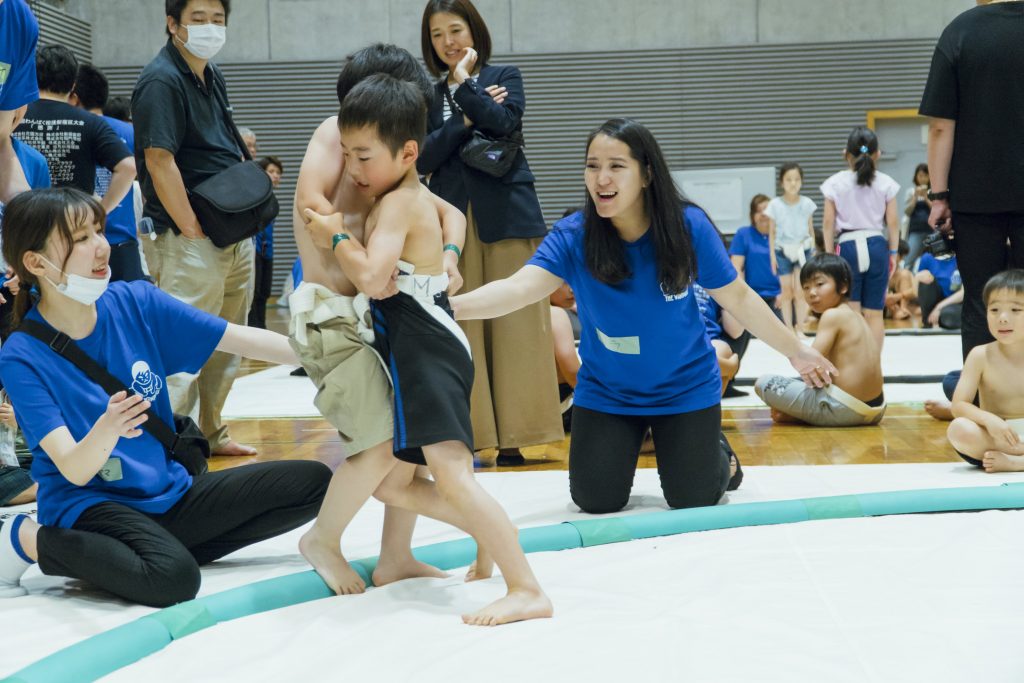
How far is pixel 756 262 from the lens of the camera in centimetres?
897

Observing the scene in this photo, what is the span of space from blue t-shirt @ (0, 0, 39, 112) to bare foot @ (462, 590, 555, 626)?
1.79m

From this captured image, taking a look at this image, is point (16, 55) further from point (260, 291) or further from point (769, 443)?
point (260, 291)

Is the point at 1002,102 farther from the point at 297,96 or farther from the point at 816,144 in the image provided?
the point at 297,96

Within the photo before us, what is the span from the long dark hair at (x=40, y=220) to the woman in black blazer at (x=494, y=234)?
148 centimetres

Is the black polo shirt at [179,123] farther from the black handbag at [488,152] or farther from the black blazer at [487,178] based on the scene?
the black handbag at [488,152]

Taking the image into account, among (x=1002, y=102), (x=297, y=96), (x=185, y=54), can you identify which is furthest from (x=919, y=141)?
(x=185, y=54)

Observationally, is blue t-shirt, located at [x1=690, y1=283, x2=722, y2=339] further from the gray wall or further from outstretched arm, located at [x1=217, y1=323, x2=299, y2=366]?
the gray wall

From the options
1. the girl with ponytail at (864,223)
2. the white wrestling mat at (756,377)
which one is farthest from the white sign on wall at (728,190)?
the girl with ponytail at (864,223)

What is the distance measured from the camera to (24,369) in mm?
2102

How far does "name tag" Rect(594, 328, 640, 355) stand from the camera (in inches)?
112

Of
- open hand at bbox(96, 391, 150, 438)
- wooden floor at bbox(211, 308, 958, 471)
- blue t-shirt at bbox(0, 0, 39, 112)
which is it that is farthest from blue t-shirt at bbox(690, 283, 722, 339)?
open hand at bbox(96, 391, 150, 438)

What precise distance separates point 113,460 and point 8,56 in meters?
1.15

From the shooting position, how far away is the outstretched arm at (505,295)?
250 cm

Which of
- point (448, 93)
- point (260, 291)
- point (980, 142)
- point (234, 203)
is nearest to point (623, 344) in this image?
point (448, 93)
